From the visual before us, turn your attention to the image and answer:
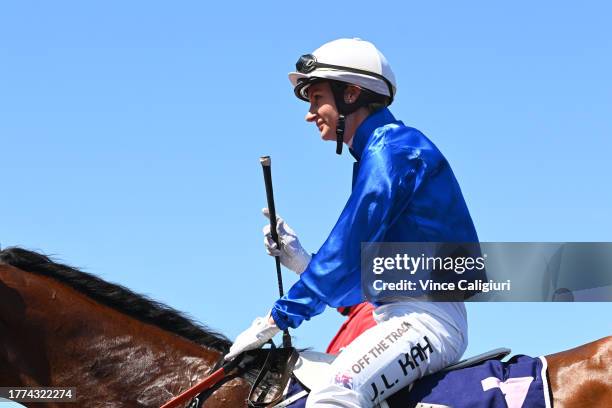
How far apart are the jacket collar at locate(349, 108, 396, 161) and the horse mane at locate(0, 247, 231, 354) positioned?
161cm

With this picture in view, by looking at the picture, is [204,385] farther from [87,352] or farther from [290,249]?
[290,249]

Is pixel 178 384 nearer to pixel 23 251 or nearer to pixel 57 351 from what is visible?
pixel 57 351

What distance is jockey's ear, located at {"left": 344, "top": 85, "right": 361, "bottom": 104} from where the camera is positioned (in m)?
7.38

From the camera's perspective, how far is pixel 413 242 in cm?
697

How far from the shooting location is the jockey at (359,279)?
6.73m

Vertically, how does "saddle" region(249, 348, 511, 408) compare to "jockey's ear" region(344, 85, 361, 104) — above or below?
below

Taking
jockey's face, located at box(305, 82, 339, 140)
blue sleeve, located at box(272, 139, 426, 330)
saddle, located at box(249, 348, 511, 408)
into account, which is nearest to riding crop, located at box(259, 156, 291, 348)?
jockey's face, located at box(305, 82, 339, 140)

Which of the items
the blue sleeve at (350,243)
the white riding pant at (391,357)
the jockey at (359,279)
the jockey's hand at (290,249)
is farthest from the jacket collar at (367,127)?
the white riding pant at (391,357)

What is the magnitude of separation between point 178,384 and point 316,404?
3.85 ft

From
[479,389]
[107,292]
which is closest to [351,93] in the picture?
[479,389]

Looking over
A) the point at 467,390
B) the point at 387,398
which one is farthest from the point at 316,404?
the point at 467,390

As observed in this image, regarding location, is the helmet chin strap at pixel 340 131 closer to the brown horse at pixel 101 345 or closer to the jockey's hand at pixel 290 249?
the jockey's hand at pixel 290 249

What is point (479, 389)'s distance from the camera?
22.1 feet

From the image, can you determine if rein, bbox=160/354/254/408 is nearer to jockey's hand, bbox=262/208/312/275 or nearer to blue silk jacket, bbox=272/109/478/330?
blue silk jacket, bbox=272/109/478/330
